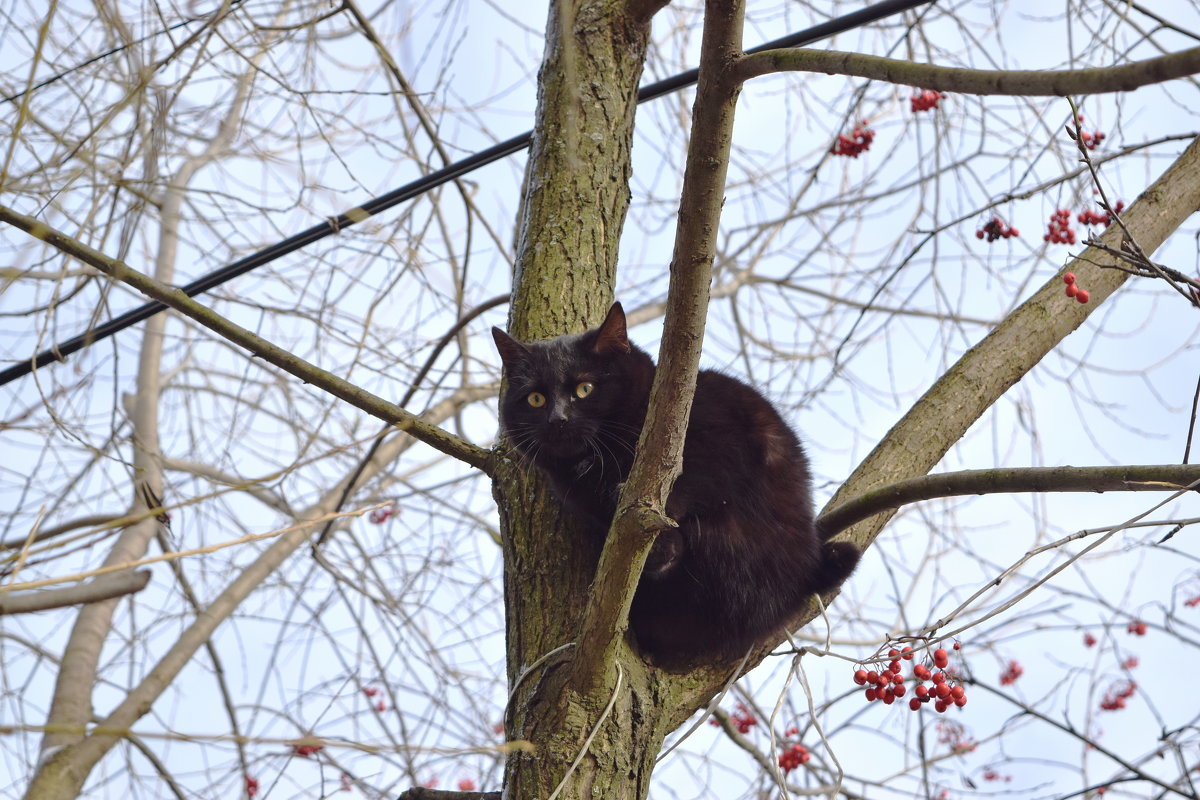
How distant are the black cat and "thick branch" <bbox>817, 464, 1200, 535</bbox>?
374mm

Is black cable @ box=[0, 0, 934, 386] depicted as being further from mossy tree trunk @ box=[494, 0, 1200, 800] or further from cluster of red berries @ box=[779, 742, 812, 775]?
cluster of red berries @ box=[779, 742, 812, 775]

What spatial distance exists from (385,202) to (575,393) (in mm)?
960

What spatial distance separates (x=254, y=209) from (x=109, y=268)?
1.40m

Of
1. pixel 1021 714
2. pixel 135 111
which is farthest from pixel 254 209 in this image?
pixel 1021 714

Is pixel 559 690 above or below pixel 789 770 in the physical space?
below

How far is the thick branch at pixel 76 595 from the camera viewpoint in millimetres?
916

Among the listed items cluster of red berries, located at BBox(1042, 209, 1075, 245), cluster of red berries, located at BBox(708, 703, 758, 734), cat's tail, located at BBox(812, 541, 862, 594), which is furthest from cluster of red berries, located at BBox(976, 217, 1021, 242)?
cluster of red berries, located at BBox(708, 703, 758, 734)

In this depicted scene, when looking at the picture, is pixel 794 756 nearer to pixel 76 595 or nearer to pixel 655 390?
pixel 655 390

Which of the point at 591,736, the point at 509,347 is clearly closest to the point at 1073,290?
the point at 509,347

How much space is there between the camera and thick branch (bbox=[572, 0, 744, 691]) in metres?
1.45

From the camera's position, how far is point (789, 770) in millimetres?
3137

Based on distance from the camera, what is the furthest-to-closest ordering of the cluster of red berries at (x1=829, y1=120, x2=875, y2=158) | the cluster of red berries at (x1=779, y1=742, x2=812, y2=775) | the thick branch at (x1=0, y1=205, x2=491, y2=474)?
the cluster of red berries at (x1=829, y1=120, x2=875, y2=158)
the cluster of red berries at (x1=779, y1=742, x2=812, y2=775)
the thick branch at (x1=0, y1=205, x2=491, y2=474)

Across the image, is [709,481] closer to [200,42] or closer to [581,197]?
[581,197]

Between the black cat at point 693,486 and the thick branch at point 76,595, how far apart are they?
4.19 ft
